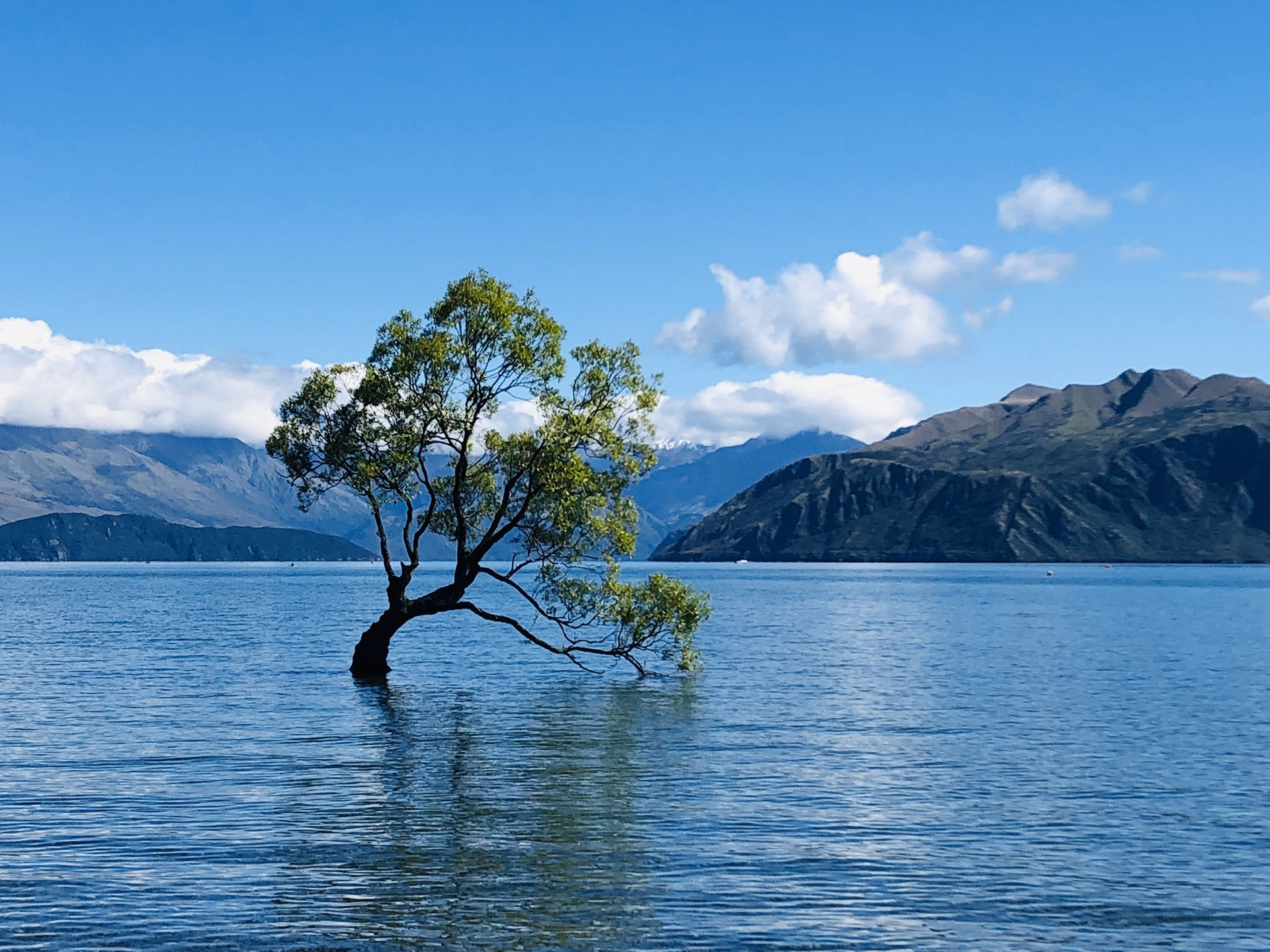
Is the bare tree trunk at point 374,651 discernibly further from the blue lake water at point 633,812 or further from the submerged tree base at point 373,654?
the blue lake water at point 633,812

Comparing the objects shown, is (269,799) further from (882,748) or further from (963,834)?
(882,748)

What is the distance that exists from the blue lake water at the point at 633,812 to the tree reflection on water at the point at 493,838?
0.44ft

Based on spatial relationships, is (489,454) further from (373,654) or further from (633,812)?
(633,812)

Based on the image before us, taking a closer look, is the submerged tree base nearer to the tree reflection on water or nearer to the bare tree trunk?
the bare tree trunk

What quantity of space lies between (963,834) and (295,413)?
50130mm

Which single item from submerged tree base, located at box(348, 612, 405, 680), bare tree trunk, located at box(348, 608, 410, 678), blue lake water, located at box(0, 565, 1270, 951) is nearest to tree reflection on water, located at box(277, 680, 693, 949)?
blue lake water, located at box(0, 565, 1270, 951)

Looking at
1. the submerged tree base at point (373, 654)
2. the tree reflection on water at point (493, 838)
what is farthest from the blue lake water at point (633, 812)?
the submerged tree base at point (373, 654)

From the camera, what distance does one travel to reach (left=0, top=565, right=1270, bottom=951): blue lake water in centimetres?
2550

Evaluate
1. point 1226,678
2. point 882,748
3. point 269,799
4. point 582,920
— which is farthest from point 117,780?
point 1226,678

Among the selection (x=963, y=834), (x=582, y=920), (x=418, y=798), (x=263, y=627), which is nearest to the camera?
(x=582, y=920)

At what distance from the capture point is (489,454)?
7200 cm

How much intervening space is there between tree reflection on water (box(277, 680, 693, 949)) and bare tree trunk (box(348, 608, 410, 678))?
648 inches

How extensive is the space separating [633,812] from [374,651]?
44.6 m

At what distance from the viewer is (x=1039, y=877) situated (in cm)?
2942
